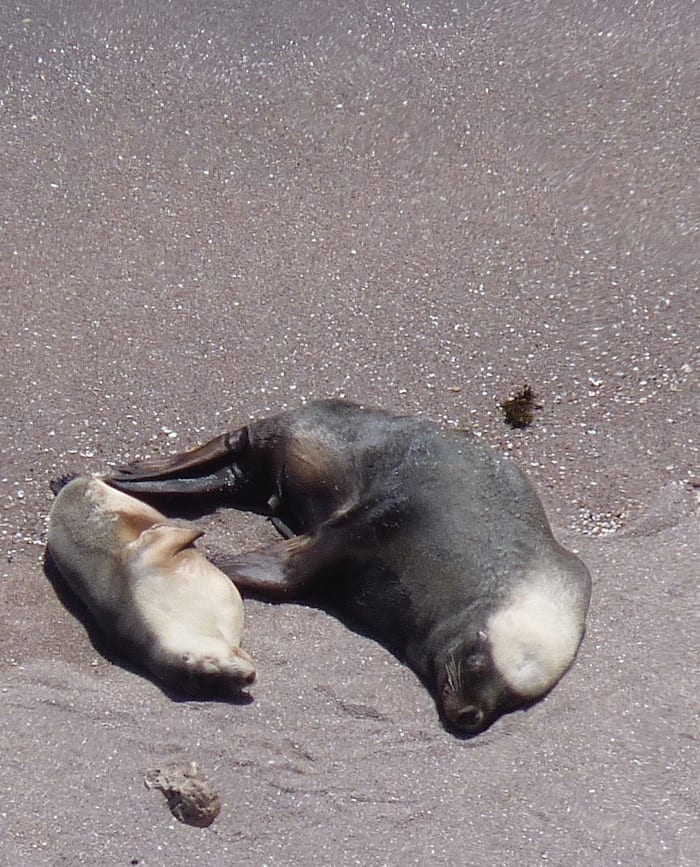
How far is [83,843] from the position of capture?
3924 mm

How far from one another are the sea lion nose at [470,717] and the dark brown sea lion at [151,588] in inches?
28.6

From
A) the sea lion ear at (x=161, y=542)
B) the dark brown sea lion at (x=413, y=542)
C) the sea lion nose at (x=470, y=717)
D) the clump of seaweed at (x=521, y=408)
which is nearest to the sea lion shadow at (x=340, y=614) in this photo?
the dark brown sea lion at (x=413, y=542)

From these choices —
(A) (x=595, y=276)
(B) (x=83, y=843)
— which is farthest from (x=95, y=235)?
(B) (x=83, y=843)

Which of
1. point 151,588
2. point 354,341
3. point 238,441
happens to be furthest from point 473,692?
point 354,341

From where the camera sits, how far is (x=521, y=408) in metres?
5.77

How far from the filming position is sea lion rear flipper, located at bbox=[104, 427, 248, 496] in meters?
5.23

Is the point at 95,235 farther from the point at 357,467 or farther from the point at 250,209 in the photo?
the point at 357,467

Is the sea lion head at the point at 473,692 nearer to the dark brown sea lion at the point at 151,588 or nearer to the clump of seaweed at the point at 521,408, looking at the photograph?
the dark brown sea lion at the point at 151,588

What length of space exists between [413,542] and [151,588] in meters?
0.98

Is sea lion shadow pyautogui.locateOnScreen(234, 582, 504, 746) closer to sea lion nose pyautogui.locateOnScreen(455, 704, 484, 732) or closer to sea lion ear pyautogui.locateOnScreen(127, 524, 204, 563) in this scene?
sea lion nose pyautogui.locateOnScreen(455, 704, 484, 732)

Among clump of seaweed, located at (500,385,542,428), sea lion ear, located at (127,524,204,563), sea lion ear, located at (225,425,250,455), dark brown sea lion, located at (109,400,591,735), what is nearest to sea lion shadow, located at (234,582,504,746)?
dark brown sea lion, located at (109,400,591,735)

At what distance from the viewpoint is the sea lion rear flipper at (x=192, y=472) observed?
5.23m

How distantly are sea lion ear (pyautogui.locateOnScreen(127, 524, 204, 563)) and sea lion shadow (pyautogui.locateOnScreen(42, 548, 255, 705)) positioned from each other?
0.30 meters

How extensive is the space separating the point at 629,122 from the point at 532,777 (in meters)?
4.08
